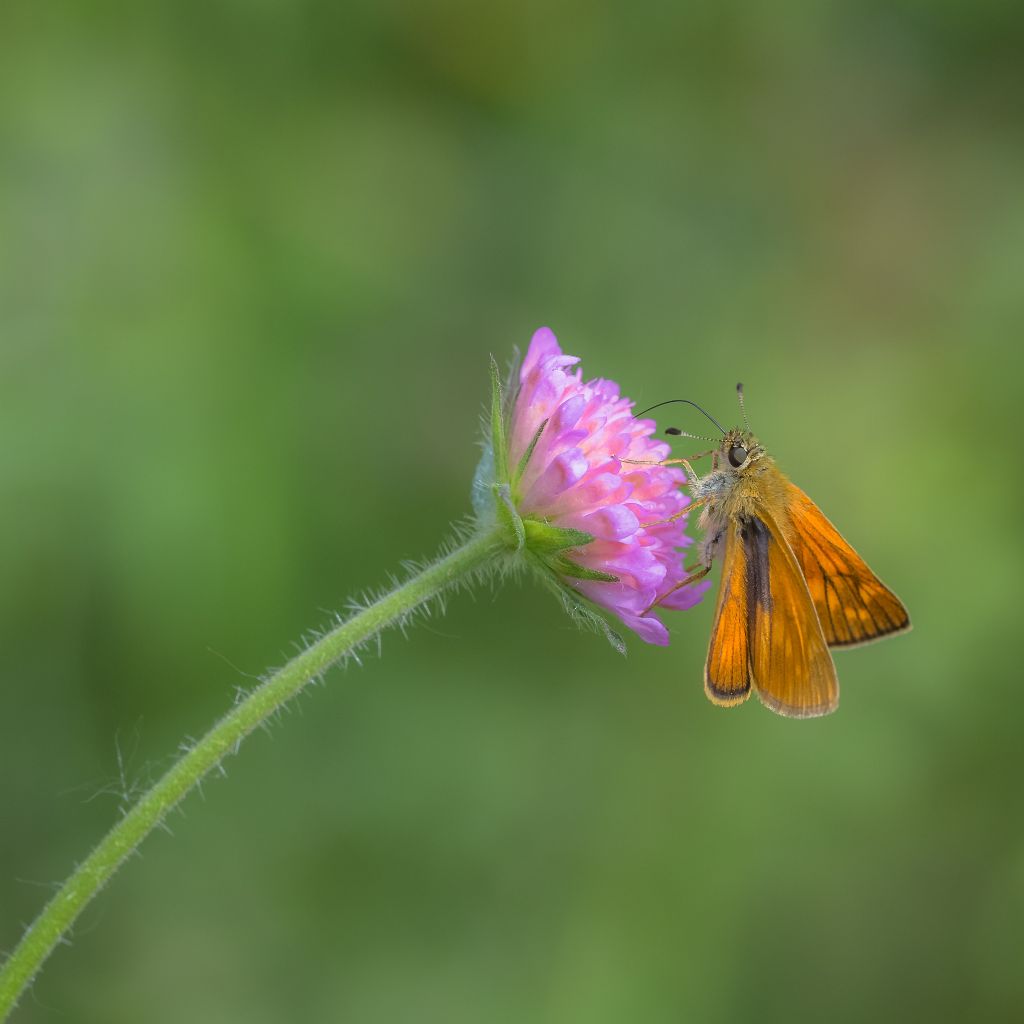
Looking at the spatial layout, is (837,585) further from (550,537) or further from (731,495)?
(550,537)

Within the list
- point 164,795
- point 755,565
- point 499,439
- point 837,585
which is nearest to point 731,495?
point 755,565

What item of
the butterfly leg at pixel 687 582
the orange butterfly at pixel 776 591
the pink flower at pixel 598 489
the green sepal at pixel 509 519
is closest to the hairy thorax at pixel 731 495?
the orange butterfly at pixel 776 591

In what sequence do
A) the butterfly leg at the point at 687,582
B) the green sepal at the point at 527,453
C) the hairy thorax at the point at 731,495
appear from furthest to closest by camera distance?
the hairy thorax at the point at 731,495 < the butterfly leg at the point at 687,582 < the green sepal at the point at 527,453

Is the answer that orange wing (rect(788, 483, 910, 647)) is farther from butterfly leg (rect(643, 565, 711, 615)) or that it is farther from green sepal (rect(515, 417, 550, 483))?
green sepal (rect(515, 417, 550, 483))

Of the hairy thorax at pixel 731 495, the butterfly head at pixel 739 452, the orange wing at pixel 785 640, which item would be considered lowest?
the orange wing at pixel 785 640

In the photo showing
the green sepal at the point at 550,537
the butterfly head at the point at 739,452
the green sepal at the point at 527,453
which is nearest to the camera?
the green sepal at the point at 550,537

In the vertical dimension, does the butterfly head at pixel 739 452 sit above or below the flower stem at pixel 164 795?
above

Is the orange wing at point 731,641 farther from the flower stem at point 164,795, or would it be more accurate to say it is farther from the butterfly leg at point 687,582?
the flower stem at point 164,795

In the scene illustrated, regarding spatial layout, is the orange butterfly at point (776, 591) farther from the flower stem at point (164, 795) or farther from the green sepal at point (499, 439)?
the flower stem at point (164, 795)

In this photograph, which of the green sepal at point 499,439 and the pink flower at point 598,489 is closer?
the pink flower at point 598,489
